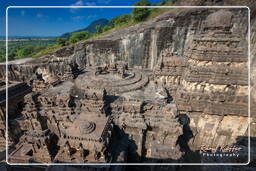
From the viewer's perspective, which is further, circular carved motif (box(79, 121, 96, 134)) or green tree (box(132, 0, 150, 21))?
green tree (box(132, 0, 150, 21))

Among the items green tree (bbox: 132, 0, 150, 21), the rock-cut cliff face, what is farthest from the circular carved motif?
green tree (bbox: 132, 0, 150, 21)

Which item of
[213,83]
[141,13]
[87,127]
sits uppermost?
[141,13]

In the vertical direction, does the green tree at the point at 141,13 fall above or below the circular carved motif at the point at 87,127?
above

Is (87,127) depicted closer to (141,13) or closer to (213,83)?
(213,83)

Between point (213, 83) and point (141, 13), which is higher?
point (141, 13)

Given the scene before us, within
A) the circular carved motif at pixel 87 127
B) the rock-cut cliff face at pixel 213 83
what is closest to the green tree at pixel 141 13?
the rock-cut cliff face at pixel 213 83

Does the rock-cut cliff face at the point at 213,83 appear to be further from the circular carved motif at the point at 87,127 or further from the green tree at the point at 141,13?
the green tree at the point at 141,13

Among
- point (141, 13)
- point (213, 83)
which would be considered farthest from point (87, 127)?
point (141, 13)

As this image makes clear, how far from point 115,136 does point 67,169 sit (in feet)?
14.4

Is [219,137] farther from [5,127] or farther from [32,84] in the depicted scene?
[32,84]

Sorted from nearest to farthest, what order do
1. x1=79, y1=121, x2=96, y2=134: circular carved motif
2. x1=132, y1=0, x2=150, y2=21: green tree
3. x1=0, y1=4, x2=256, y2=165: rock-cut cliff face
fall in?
x1=79, y1=121, x2=96, y2=134: circular carved motif < x1=0, y1=4, x2=256, y2=165: rock-cut cliff face < x1=132, y1=0, x2=150, y2=21: green tree

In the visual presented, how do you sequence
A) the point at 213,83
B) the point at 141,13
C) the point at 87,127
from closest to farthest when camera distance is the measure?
the point at 87,127
the point at 213,83
the point at 141,13

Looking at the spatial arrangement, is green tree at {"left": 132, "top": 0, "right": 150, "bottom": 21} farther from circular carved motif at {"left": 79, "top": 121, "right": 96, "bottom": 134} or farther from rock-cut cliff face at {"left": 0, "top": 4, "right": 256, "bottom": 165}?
circular carved motif at {"left": 79, "top": 121, "right": 96, "bottom": 134}

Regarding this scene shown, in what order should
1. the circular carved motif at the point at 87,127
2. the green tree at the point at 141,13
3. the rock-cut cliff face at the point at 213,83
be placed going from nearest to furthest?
1. the circular carved motif at the point at 87,127
2. the rock-cut cliff face at the point at 213,83
3. the green tree at the point at 141,13
